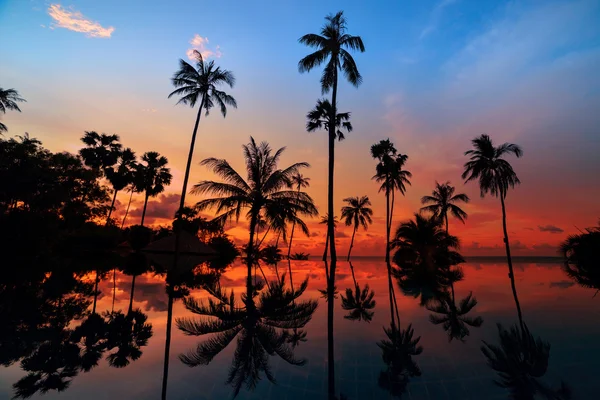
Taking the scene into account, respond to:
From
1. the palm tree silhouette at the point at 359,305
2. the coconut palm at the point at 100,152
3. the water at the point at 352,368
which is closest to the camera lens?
the water at the point at 352,368

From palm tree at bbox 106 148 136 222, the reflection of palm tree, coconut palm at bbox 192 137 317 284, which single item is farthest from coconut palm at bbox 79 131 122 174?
the reflection of palm tree

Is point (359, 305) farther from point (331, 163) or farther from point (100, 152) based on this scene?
point (100, 152)

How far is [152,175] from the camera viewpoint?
44.1 meters

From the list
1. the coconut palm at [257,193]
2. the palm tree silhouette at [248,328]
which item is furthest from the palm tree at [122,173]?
the palm tree silhouette at [248,328]

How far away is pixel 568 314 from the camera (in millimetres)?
7691

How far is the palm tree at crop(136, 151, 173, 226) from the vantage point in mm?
43500

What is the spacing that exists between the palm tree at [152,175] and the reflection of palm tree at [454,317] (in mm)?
43246

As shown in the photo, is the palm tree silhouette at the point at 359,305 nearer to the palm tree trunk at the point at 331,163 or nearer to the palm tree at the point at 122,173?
the palm tree trunk at the point at 331,163

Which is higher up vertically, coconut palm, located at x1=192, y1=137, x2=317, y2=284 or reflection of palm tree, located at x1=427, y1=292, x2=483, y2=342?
coconut palm, located at x1=192, y1=137, x2=317, y2=284

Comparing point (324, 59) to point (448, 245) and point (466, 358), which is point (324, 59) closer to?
point (466, 358)

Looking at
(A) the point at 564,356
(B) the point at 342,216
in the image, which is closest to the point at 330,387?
(A) the point at 564,356

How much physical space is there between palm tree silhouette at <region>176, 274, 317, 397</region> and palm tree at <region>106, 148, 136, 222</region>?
41.4 m

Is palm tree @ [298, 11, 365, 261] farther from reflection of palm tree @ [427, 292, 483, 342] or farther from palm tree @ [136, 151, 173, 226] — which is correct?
palm tree @ [136, 151, 173, 226]

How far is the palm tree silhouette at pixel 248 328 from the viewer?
4020mm
